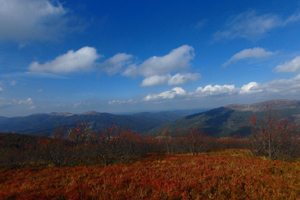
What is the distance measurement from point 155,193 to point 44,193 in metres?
4.75

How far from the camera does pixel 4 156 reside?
2422cm

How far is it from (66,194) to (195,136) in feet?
62.1

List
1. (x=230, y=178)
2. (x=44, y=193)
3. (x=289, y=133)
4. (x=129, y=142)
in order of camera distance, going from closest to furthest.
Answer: (x=44, y=193) < (x=230, y=178) < (x=289, y=133) < (x=129, y=142)

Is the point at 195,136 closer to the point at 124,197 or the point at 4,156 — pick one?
the point at 124,197

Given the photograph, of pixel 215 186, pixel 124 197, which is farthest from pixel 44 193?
pixel 215 186

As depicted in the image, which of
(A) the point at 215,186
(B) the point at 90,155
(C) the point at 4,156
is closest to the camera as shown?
(A) the point at 215,186

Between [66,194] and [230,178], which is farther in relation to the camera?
[230,178]

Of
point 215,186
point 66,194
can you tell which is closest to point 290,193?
point 215,186

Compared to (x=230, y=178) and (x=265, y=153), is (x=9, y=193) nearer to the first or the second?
(x=230, y=178)

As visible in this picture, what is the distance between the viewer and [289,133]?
1359cm

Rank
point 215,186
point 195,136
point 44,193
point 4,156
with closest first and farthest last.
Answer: point 44,193 < point 215,186 < point 195,136 < point 4,156

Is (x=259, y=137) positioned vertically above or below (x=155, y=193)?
below

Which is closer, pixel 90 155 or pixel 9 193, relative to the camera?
pixel 9 193

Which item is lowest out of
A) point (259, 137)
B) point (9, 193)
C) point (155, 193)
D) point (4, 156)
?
point (4, 156)
